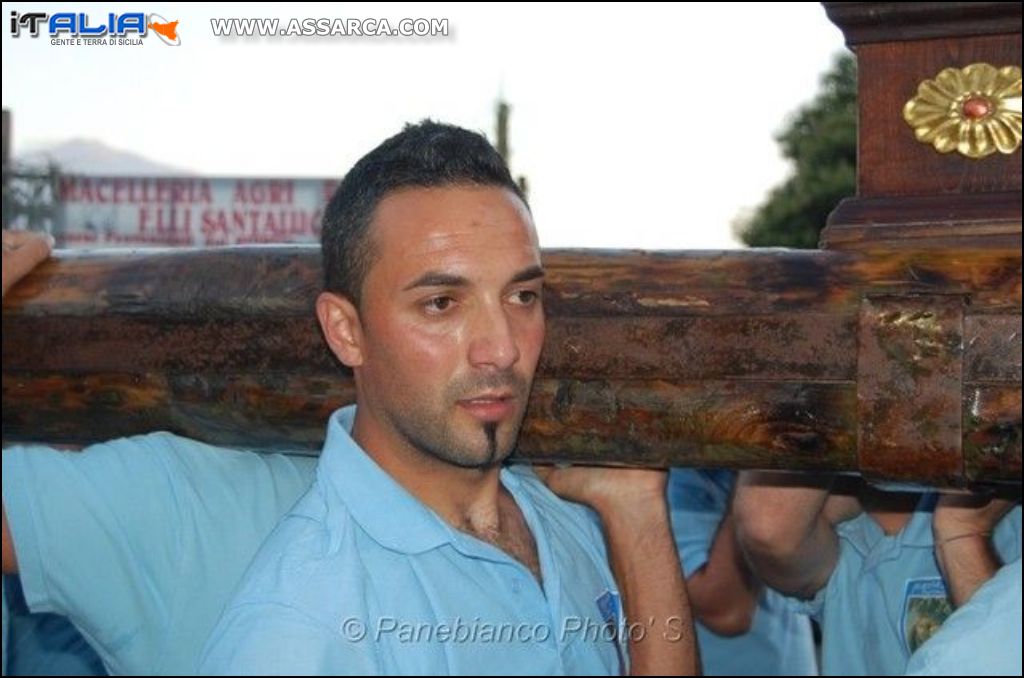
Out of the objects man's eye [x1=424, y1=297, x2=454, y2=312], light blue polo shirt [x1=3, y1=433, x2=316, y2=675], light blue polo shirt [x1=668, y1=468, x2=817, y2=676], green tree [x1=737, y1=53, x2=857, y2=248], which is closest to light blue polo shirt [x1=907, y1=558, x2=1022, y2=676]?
man's eye [x1=424, y1=297, x2=454, y2=312]

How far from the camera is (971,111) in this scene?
7.15 feet

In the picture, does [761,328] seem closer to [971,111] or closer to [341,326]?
[971,111]

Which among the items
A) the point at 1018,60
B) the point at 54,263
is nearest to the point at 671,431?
the point at 1018,60

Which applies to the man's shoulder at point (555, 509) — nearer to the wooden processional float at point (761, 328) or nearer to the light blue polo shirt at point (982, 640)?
the wooden processional float at point (761, 328)

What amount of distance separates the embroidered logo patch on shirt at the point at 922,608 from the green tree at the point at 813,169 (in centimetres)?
1643

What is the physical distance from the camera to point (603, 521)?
2693 mm

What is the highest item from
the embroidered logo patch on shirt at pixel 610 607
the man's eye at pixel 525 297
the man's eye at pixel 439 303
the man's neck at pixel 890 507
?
the man's eye at pixel 525 297

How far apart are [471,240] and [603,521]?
2.12 feet

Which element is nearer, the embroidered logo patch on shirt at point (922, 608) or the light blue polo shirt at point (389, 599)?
the light blue polo shirt at point (389, 599)

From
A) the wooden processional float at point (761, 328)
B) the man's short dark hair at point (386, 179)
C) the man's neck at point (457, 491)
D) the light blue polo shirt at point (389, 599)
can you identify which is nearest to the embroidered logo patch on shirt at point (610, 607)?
the light blue polo shirt at point (389, 599)

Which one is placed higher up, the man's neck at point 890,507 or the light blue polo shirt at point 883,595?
the man's neck at point 890,507

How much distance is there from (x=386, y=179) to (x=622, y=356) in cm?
47

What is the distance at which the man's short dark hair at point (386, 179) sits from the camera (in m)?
2.36

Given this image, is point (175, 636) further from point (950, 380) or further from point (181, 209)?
point (181, 209)
